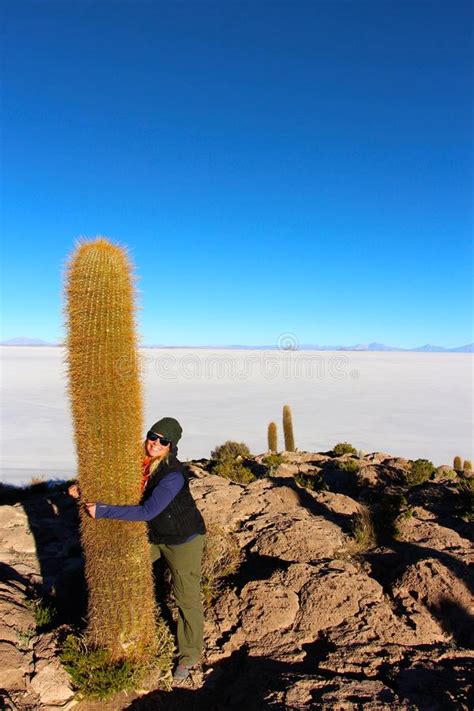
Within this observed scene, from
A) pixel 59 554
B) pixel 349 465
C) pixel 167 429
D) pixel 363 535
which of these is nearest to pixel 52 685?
pixel 167 429

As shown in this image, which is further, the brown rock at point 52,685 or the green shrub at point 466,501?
the green shrub at point 466,501

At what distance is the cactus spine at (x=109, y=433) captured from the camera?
387 cm

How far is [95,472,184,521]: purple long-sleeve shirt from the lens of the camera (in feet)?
12.3

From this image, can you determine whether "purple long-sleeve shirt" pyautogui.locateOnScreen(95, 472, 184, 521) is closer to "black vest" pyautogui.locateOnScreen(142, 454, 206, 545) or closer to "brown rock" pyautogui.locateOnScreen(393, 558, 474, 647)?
"black vest" pyautogui.locateOnScreen(142, 454, 206, 545)

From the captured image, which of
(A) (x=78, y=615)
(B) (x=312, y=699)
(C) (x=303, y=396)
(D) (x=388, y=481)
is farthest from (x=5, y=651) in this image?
(C) (x=303, y=396)

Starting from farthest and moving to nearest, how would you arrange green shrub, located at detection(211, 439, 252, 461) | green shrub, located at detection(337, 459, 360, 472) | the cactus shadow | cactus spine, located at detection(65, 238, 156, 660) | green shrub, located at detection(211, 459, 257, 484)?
1. green shrub, located at detection(211, 439, 252, 461)
2. green shrub, located at detection(337, 459, 360, 472)
3. green shrub, located at detection(211, 459, 257, 484)
4. the cactus shadow
5. cactus spine, located at detection(65, 238, 156, 660)

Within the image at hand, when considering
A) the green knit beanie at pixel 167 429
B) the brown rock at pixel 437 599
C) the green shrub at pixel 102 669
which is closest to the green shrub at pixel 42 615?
the green shrub at pixel 102 669

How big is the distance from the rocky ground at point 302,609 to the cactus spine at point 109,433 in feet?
1.78

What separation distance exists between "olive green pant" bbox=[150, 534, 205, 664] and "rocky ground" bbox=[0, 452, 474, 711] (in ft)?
0.84

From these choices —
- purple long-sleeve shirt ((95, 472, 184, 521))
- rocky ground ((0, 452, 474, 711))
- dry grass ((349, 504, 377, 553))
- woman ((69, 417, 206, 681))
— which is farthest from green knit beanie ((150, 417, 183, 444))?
dry grass ((349, 504, 377, 553))

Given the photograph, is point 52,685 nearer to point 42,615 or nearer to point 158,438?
point 42,615

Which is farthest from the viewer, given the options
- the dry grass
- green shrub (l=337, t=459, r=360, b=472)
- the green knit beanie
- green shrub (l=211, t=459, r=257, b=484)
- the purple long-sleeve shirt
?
green shrub (l=337, t=459, r=360, b=472)

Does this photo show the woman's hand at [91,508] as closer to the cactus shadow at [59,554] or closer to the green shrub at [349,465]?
the cactus shadow at [59,554]

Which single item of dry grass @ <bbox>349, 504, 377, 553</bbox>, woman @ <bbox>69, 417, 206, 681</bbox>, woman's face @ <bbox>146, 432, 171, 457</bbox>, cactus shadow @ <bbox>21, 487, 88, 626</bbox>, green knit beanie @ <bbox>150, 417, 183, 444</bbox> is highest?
green knit beanie @ <bbox>150, 417, 183, 444</bbox>
